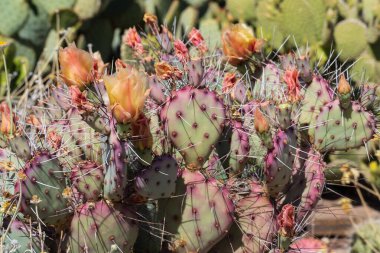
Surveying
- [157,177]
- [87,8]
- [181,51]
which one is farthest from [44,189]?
[87,8]

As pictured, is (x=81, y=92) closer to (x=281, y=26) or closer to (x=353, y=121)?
(x=353, y=121)

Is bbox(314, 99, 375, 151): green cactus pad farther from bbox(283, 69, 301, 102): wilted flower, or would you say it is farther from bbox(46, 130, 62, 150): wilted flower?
bbox(46, 130, 62, 150): wilted flower

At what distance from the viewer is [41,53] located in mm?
4160

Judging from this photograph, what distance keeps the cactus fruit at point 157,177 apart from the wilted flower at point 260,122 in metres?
0.25

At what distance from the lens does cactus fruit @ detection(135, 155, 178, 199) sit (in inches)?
79.2

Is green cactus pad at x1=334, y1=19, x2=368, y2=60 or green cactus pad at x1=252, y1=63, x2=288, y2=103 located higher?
green cactus pad at x1=252, y1=63, x2=288, y2=103

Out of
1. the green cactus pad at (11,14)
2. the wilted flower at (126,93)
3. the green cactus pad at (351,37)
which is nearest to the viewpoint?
the wilted flower at (126,93)

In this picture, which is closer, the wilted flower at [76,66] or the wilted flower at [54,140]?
the wilted flower at [76,66]

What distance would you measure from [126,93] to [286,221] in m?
0.61

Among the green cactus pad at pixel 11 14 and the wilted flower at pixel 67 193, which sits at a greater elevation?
the green cactus pad at pixel 11 14

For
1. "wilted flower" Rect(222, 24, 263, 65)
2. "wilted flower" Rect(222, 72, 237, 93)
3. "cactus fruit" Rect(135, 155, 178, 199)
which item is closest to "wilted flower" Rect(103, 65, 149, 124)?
"cactus fruit" Rect(135, 155, 178, 199)

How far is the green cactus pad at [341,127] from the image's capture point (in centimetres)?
235

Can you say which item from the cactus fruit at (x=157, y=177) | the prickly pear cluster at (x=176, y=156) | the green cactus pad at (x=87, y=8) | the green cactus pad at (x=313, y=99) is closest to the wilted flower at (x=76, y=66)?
the prickly pear cluster at (x=176, y=156)

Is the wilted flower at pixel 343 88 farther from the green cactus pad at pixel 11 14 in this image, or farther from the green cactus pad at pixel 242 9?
the green cactus pad at pixel 11 14
